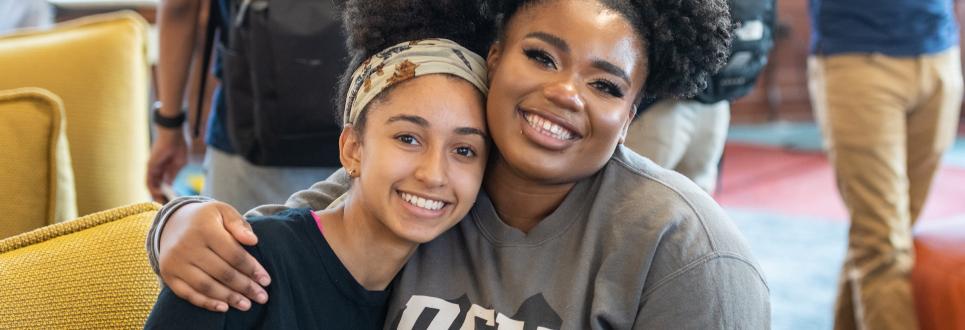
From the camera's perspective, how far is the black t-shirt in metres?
1.10

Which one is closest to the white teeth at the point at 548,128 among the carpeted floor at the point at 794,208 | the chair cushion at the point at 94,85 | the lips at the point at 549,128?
the lips at the point at 549,128

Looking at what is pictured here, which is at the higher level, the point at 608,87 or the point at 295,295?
the point at 608,87

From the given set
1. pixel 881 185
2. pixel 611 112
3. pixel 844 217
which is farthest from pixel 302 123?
pixel 844 217

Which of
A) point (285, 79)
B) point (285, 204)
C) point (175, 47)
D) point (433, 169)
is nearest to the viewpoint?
point (433, 169)

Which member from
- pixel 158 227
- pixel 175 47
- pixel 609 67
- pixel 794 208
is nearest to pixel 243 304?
pixel 158 227

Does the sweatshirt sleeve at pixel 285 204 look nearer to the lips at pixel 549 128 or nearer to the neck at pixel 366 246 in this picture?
the neck at pixel 366 246

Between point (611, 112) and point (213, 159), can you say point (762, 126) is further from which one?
point (611, 112)

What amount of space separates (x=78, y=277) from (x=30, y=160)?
0.28 m

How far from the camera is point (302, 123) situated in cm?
171

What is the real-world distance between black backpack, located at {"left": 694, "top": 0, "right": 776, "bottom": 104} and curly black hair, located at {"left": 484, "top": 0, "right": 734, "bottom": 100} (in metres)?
0.43

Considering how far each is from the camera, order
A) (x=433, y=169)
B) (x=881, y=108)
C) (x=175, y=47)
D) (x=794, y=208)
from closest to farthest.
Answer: (x=433, y=169) < (x=175, y=47) < (x=881, y=108) < (x=794, y=208)

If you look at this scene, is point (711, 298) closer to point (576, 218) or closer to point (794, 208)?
point (576, 218)

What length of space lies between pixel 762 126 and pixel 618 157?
552 centimetres

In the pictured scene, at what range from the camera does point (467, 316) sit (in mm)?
1177
